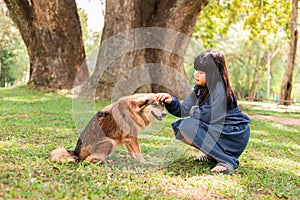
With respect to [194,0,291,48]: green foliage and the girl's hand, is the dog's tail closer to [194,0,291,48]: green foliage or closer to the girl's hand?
the girl's hand

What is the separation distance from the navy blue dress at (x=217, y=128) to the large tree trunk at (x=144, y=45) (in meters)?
6.83

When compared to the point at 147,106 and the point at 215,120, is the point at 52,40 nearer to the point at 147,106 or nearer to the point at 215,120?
the point at 147,106

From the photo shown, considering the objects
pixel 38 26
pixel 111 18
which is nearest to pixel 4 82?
pixel 38 26

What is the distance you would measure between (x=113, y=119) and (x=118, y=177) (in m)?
0.92

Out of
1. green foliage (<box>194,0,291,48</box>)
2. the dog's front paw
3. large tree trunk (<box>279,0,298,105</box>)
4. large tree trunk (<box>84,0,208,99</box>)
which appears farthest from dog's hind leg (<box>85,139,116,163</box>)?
large tree trunk (<box>279,0,298,105</box>)

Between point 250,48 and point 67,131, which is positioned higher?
point 250,48

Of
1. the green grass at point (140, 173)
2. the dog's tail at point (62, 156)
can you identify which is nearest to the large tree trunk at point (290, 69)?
the green grass at point (140, 173)

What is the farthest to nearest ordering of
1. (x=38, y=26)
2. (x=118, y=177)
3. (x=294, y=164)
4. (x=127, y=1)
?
(x=38, y=26) < (x=127, y=1) < (x=294, y=164) < (x=118, y=177)

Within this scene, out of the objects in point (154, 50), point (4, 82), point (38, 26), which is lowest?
point (4, 82)

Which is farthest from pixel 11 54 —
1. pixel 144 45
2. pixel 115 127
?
pixel 115 127

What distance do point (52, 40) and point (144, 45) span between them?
13.1 ft

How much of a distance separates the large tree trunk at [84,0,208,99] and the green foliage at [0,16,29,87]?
749 inches

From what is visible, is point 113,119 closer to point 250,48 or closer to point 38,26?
point 38,26

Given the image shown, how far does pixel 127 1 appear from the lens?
1245 cm
